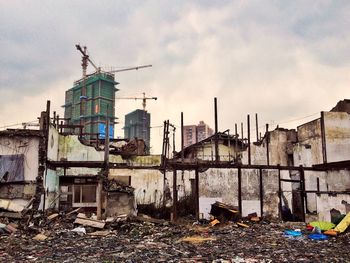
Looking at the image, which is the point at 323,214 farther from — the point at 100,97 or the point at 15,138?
the point at 100,97

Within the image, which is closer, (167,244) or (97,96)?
(167,244)

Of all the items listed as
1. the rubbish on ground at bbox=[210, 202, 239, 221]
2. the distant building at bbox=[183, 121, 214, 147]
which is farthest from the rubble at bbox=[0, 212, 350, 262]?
the distant building at bbox=[183, 121, 214, 147]

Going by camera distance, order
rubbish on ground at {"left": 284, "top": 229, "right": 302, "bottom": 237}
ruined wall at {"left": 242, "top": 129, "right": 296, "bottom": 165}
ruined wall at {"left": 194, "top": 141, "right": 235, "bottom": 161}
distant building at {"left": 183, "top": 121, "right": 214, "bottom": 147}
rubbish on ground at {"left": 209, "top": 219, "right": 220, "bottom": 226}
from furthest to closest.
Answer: distant building at {"left": 183, "top": 121, "right": 214, "bottom": 147} < ruined wall at {"left": 194, "top": 141, "right": 235, "bottom": 161} < ruined wall at {"left": 242, "top": 129, "right": 296, "bottom": 165} < rubbish on ground at {"left": 209, "top": 219, "right": 220, "bottom": 226} < rubbish on ground at {"left": 284, "top": 229, "right": 302, "bottom": 237}

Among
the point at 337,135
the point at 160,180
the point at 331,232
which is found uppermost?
the point at 337,135

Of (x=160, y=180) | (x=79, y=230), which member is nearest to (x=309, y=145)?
(x=160, y=180)

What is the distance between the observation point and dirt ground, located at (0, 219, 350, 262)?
9711mm

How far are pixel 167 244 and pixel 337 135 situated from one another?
2123 centimetres

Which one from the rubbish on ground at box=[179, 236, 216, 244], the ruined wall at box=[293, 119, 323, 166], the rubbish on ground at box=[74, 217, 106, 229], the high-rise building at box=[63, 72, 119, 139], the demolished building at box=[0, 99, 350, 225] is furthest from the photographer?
the high-rise building at box=[63, 72, 119, 139]

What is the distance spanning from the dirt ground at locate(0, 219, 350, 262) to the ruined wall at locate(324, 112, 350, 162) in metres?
13.5

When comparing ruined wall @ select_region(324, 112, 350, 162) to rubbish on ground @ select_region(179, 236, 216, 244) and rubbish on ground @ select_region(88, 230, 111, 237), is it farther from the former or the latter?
rubbish on ground @ select_region(88, 230, 111, 237)

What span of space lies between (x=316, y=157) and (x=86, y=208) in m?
18.8

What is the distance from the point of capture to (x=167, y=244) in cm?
1202

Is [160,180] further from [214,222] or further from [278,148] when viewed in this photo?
[278,148]

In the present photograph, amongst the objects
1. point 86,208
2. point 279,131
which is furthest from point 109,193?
point 279,131
